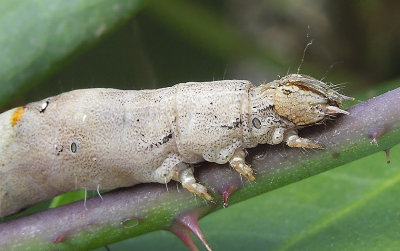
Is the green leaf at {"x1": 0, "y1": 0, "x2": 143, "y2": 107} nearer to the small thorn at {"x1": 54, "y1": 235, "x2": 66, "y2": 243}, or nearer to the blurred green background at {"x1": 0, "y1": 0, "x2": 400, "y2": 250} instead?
the blurred green background at {"x1": 0, "y1": 0, "x2": 400, "y2": 250}

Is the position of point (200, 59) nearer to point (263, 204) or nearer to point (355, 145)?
A: point (263, 204)

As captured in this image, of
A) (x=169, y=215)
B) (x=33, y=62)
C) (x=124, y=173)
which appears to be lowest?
(x=169, y=215)

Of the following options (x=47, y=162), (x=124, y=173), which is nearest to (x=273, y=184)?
(x=124, y=173)

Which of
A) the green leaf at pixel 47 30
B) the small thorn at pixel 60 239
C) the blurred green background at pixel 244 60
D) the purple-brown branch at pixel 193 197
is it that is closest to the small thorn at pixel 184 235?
the purple-brown branch at pixel 193 197

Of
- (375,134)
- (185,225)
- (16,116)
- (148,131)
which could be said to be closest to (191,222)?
(185,225)

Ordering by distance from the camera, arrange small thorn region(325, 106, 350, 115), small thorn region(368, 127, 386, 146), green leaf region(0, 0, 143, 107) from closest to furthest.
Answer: small thorn region(368, 127, 386, 146)
small thorn region(325, 106, 350, 115)
green leaf region(0, 0, 143, 107)

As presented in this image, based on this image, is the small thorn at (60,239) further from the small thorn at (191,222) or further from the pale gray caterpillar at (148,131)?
the small thorn at (191,222)

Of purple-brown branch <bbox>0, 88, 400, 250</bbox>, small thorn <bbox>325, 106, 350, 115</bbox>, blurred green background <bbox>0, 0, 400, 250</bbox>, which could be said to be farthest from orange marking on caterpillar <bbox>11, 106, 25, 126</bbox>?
small thorn <bbox>325, 106, 350, 115</bbox>

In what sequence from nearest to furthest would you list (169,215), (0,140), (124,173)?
(169,215) → (124,173) → (0,140)
